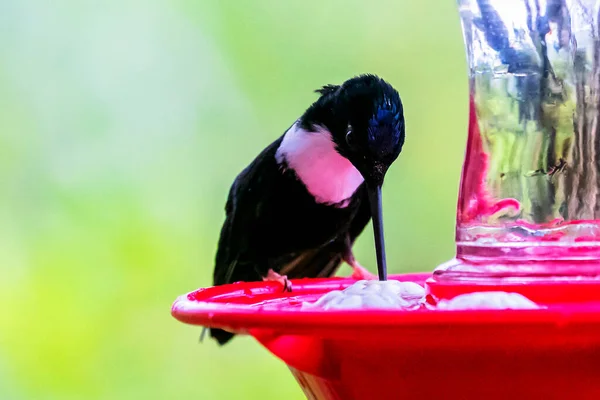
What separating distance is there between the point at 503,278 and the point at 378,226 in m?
0.55

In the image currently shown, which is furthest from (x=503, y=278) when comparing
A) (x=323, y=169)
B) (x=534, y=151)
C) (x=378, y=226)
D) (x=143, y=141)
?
(x=143, y=141)

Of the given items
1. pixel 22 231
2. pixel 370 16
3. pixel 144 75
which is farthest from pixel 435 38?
pixel 22 231

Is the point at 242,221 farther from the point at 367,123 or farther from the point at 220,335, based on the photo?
the point at 367,123

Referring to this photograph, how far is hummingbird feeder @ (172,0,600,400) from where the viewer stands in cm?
68

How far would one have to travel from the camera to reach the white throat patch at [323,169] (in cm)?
188

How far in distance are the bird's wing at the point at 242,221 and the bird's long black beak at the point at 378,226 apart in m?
0.36

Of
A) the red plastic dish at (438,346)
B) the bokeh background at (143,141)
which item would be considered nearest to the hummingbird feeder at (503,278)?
the red plastic dish at (438,346)

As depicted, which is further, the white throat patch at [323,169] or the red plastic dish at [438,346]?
the white throat patch at [323,169]

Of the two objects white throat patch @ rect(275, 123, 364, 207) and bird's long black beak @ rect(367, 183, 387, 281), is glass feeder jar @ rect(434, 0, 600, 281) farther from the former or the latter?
white throat patch @ rect(275, 123, 364, 207)

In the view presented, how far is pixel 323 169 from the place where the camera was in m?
→ 1.89

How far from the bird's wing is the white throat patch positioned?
0.19 ft

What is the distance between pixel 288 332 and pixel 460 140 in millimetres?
1453

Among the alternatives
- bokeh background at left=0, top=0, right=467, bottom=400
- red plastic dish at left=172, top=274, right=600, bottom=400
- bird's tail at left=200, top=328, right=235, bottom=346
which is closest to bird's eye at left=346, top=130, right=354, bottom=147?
bokeh background at left=0, top=0, right=467, bottom=400

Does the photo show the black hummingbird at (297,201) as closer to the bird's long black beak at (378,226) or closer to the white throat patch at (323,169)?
the white throat patch at (323,169)
